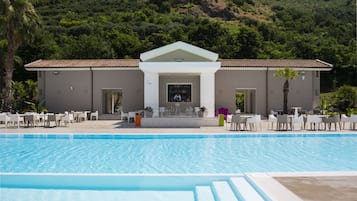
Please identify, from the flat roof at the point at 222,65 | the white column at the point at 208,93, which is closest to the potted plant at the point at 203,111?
the white column at the point at 208,93

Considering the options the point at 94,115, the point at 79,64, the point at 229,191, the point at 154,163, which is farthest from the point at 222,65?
the point at 229,191

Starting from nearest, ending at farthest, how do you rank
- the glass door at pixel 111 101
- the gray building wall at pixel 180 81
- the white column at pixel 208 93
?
the white column at pixel 208 93, the gray building wall at pixel 180 81, the glass door at pixel 111 101

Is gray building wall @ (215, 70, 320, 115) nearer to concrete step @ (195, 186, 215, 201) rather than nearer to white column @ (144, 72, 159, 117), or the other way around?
white column @ (144, 72, 159, 117)

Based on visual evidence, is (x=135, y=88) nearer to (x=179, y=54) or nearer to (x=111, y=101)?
(x=111, y=101)

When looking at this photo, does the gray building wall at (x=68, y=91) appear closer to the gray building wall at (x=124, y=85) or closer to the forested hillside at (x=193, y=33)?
the gray building wall at (x=124, y=85)

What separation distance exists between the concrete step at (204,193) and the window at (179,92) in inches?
664

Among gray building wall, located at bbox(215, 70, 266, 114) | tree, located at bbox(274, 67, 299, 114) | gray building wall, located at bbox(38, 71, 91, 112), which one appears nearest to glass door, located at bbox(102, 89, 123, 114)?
gray building wall, located at bbox(38, 71, 91, 112)

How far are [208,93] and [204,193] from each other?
578 inches

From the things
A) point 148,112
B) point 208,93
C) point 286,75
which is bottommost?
point 148,112

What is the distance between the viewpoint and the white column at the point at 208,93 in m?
21.3

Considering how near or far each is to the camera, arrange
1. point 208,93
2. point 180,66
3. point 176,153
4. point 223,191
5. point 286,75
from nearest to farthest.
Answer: point 223,191, point 176,153, point 180,66, point 208,93, point 286,75

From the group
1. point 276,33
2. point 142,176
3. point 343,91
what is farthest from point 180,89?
point 276,33

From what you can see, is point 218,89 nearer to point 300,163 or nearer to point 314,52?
point 300,163

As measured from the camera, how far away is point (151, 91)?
2156 centimetres
